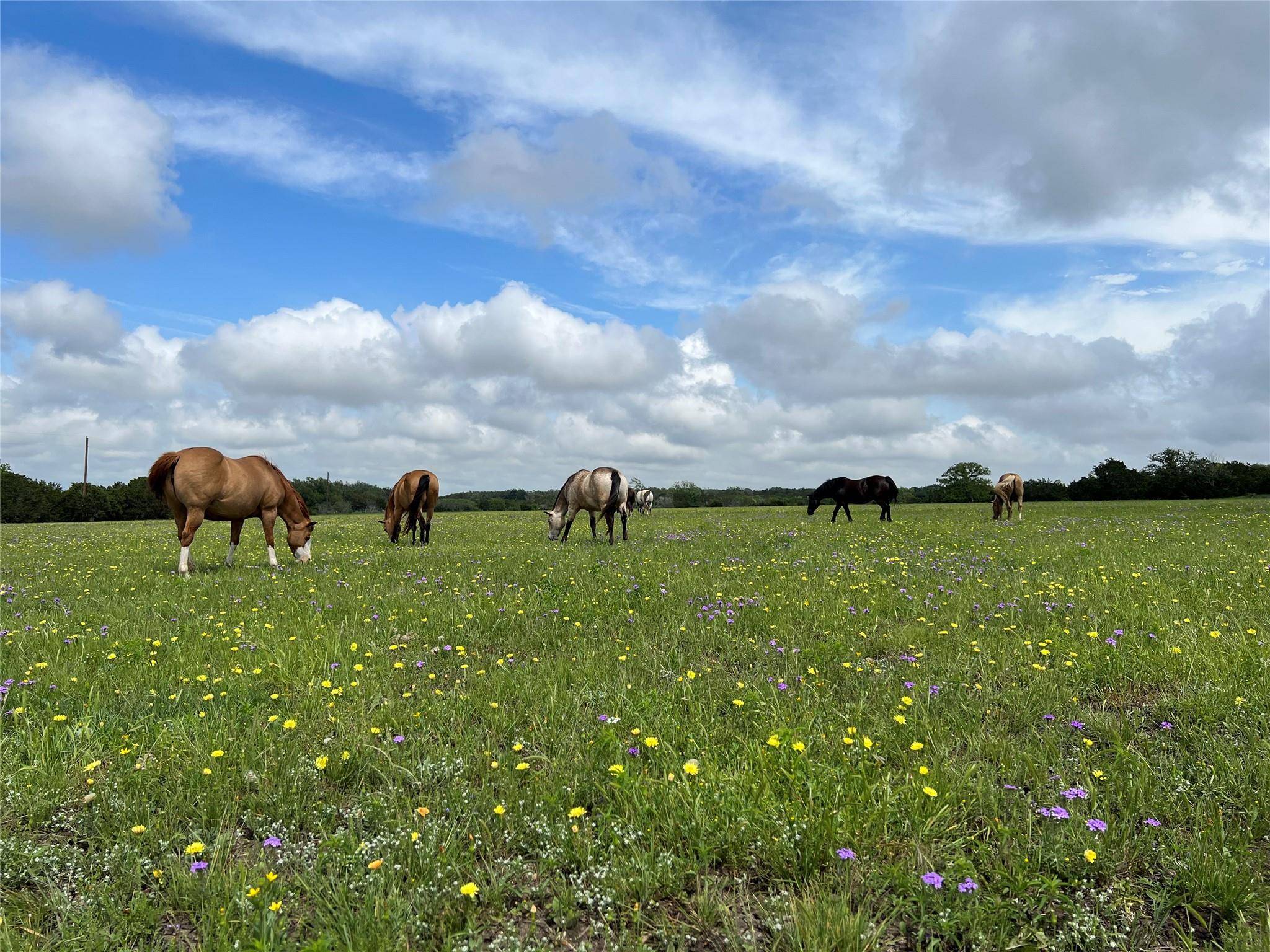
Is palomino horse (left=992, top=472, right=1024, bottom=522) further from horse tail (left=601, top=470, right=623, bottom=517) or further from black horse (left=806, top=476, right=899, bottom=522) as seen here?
horse tail (left=601, top=470, right=623, bottom=517)

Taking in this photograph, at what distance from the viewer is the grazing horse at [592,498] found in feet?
66.1

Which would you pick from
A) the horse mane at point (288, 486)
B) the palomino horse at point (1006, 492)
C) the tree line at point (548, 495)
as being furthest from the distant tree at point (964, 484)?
the horse mane at point (288, 486)

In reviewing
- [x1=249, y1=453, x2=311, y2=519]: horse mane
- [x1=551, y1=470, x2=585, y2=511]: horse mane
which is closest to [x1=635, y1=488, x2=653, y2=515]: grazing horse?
[x1=551, y1=470, x2=585, y2=511]: horse mane

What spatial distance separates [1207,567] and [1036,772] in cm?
1082

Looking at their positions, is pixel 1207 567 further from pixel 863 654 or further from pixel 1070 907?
pixel 1070 907

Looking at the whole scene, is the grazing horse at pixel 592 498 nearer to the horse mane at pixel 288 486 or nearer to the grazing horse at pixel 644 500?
the horse mane at pixel 288 486

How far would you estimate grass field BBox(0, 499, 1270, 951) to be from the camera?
285 cm

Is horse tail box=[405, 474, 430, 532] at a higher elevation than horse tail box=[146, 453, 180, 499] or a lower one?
lower

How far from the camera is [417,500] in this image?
70.3 feet

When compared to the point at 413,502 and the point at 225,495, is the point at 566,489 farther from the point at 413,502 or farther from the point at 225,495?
the point at 225,495

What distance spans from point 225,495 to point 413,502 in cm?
715

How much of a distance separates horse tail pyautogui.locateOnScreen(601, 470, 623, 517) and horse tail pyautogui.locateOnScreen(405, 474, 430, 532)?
250 inches

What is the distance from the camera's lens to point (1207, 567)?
11391mm

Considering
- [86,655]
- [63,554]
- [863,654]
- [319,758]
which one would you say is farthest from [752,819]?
[63,554]
